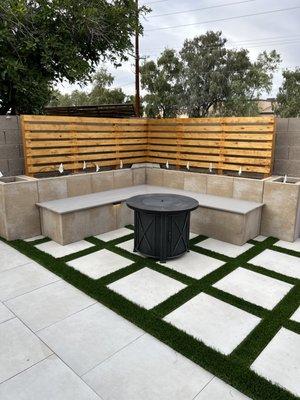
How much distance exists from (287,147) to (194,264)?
3.75 metres

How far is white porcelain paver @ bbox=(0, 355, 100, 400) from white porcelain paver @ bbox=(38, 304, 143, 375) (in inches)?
4.3

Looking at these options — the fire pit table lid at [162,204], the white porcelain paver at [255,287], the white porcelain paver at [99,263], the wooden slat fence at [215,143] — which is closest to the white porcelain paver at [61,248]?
the white porcelain paver at [99,263]

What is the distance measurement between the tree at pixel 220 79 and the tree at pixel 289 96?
1.27 meters

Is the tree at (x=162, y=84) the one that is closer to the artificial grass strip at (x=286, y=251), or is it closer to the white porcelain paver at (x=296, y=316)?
the artificial grass strip at (x=286, y=251)

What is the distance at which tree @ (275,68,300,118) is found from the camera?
73.8ft

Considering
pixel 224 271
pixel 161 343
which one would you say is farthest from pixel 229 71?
pixel 161 343

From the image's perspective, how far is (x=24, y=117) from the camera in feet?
20.4

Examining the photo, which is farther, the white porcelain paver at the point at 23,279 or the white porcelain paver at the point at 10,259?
the white porcelain paver at the point at 10,259

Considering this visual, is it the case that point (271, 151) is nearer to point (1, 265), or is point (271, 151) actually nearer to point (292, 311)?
point (292, 311)

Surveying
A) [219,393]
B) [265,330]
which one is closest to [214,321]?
[265,330]

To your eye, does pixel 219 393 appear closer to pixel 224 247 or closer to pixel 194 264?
pixel 194 264

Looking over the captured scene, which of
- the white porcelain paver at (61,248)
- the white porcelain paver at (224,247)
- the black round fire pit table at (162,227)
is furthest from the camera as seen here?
the white porcelain paver at (224,247)

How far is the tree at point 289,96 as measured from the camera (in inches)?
886

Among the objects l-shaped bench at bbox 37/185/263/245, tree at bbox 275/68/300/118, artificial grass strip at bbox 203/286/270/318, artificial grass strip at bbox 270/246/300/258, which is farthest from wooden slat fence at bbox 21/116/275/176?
tree at bbox 275/68/300/118
